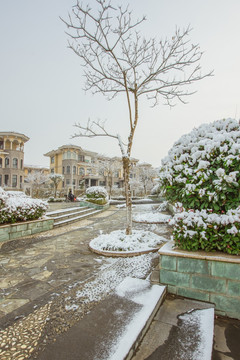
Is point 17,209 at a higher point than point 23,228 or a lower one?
higher

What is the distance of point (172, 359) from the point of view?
153 centimetres

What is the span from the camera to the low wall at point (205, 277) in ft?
7.41

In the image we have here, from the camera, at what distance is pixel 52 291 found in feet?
9.08

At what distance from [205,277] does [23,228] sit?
18.9 ft

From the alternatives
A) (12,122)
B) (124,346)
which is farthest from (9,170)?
(124,346)

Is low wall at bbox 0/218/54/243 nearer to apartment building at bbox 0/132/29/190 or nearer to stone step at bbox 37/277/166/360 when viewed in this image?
stone step at bbox 37/277/166/360

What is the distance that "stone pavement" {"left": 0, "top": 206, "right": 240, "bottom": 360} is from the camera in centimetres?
179

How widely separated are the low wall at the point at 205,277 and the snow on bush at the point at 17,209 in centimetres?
522

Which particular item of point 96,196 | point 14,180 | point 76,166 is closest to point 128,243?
point 96,196

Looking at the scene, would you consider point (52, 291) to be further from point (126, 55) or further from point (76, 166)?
point (76, 166)

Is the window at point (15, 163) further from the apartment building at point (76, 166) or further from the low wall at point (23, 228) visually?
the low wall at point (23, 228)

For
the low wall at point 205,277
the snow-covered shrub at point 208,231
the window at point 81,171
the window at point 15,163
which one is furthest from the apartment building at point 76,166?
the low wall at point 205,277

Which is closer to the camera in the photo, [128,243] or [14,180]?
[128,243]

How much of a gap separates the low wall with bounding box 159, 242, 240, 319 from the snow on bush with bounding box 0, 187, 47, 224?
522cm
